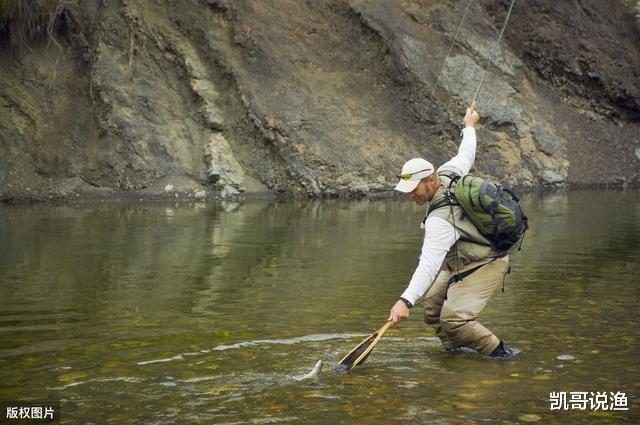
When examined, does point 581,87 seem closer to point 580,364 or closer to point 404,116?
point 404,116

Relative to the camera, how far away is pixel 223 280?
11.8 m

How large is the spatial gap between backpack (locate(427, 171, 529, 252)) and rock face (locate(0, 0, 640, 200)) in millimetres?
16360

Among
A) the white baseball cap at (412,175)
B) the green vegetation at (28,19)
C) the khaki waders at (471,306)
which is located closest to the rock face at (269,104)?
the green vegetation at (28,19)

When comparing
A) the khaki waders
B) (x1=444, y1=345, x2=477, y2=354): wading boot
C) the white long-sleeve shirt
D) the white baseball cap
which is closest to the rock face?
(x1=444, y1=345, x2=477, y2=354): wading boot

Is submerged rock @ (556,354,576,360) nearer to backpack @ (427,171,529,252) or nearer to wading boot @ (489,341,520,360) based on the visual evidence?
wading boot @ (489,341,520,360)

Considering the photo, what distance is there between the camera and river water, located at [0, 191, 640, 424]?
6.56 meters

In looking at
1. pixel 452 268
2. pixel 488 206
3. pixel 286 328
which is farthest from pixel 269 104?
pixel 488 206

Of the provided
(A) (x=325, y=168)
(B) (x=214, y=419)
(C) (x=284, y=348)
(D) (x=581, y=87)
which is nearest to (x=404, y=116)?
(A) (x=325, y=168)

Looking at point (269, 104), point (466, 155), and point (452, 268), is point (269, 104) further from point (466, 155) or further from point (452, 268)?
point (452, 268)

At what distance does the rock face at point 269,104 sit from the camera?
23.8 m

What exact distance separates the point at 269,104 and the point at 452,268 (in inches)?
695

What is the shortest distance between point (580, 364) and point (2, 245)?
10.1 meters

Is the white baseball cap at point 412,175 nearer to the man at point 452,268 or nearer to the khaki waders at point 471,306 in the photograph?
the man at point 452,268

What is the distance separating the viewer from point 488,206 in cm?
728
